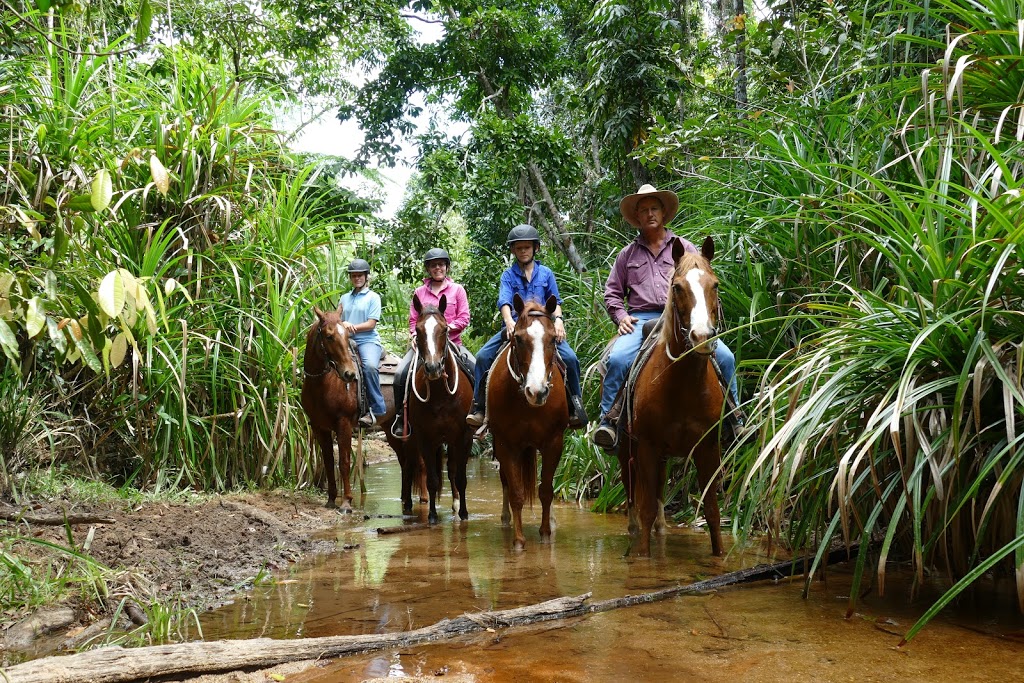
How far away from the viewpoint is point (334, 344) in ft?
26.3

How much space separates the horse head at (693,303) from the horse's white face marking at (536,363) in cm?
90

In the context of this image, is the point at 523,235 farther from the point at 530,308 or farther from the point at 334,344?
the point at 334,344

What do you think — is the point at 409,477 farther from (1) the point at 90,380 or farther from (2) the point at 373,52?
(2) the point at 373,52

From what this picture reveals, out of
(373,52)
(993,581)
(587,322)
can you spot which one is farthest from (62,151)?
(373,52)

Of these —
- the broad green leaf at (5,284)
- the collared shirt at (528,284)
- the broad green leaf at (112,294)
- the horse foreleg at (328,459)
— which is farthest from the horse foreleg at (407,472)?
the broad green leaf at (112,294)

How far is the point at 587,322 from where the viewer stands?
29.1ft

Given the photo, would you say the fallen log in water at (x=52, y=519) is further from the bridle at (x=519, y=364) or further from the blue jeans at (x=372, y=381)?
the blue jeans at (x=372, y=381)

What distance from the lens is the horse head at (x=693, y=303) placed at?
4.71m

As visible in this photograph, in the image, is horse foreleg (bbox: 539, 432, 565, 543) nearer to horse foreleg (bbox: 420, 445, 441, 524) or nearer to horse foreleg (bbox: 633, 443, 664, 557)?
horse foreleg (bbox: 633, 443, 664, 557)

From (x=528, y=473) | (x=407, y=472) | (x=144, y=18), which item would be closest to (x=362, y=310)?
(x=407, y=472)

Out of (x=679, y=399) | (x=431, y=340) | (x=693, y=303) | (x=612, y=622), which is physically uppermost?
(x=431, y=340)

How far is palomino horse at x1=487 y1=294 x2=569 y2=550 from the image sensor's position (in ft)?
18.9

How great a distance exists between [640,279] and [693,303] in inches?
56.5

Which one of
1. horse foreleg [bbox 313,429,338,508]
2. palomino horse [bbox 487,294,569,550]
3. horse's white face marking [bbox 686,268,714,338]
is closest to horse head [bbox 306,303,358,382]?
horse foreleg [bbox 313,429,338,508]
